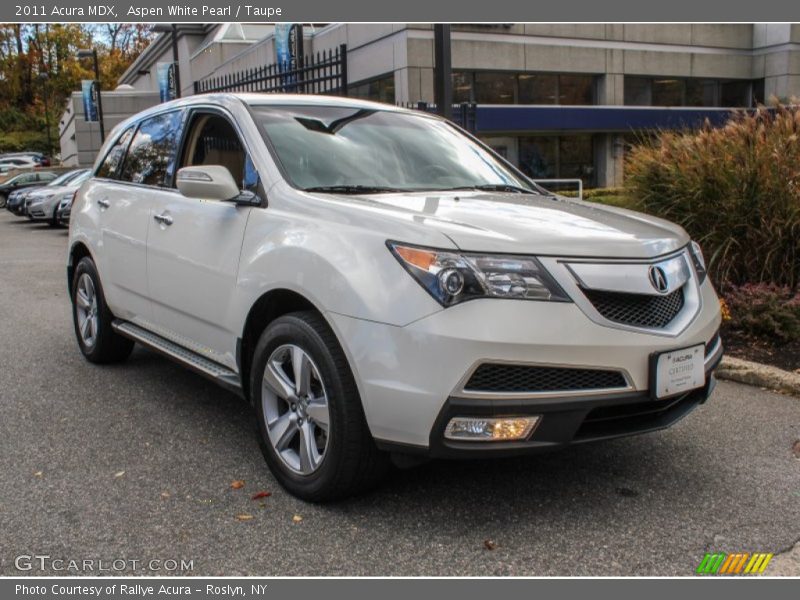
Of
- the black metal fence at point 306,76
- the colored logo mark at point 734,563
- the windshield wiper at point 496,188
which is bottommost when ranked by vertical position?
the colored logo mark at point 734,563

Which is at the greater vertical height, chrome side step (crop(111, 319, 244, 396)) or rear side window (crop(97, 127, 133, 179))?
rear side window (crop(97, 127, 133, 179))

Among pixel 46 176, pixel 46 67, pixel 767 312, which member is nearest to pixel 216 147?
pixel 767 312

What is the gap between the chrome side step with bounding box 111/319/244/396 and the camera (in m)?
4.22

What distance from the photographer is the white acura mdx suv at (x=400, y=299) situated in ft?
10.2

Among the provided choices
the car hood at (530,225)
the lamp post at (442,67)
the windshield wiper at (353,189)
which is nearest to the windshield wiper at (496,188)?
the car hood at (530,225)

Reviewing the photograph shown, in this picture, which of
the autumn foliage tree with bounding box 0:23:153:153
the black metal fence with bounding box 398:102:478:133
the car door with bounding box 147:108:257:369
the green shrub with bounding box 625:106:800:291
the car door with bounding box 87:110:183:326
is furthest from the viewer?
the autumn foliage tree with bounding box 0:23:153:153

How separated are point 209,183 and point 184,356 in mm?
1120

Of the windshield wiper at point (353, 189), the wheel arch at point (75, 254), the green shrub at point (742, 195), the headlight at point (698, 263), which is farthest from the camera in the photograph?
the green shrub at point (742, 195)

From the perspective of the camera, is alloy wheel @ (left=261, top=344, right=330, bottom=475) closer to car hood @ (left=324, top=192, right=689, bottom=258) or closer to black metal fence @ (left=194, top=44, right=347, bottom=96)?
car hood @ (left=324, top=192, right=689, bottom=258)

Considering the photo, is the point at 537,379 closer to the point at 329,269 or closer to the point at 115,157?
the point at 329,269

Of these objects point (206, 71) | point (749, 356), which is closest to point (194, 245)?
point (749, 356)

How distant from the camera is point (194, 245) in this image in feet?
14.6

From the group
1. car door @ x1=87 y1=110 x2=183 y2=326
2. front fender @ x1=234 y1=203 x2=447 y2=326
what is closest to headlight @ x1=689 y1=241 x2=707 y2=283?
front fender @ x1=234 y1=203 x2=447 y2=326

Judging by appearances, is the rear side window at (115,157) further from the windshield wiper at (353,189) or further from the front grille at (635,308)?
the front grille at (635,308)
